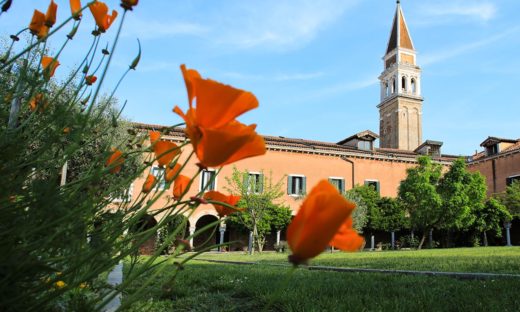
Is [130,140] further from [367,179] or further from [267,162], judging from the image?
[367,179]

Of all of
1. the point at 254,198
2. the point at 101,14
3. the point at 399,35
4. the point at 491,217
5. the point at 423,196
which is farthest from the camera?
the point at 399,35

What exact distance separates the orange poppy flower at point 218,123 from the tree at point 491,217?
2220 cm

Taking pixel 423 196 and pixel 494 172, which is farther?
pixel 494 172

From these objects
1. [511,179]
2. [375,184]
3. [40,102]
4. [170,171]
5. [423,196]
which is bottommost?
[170,171]

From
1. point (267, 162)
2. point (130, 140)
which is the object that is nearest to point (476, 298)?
point (130, 140)

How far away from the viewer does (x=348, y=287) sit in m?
3.54

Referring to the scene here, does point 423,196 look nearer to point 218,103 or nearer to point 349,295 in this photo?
point 349,295

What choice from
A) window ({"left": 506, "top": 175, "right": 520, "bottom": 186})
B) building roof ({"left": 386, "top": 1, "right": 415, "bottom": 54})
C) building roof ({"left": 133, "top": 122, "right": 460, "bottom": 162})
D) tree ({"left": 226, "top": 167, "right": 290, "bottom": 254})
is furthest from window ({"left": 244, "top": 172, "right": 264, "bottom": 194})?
building roof ({"left": 386, "top": 1, "right": 415, "bottom": 54})

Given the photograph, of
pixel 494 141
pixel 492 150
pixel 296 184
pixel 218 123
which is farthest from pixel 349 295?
pixel 492 150

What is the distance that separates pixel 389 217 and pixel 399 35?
27880mm

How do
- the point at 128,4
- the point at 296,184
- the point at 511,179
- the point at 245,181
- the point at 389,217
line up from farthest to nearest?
the point at 511,179, the point at 296,184, the point at 389,217, the point at 245,181, the point at 128,4

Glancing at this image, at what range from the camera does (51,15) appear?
1.24 meters

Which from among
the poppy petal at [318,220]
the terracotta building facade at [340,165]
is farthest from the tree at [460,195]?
the poppy petal at [318,220]

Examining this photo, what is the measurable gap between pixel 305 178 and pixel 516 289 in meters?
18.4
